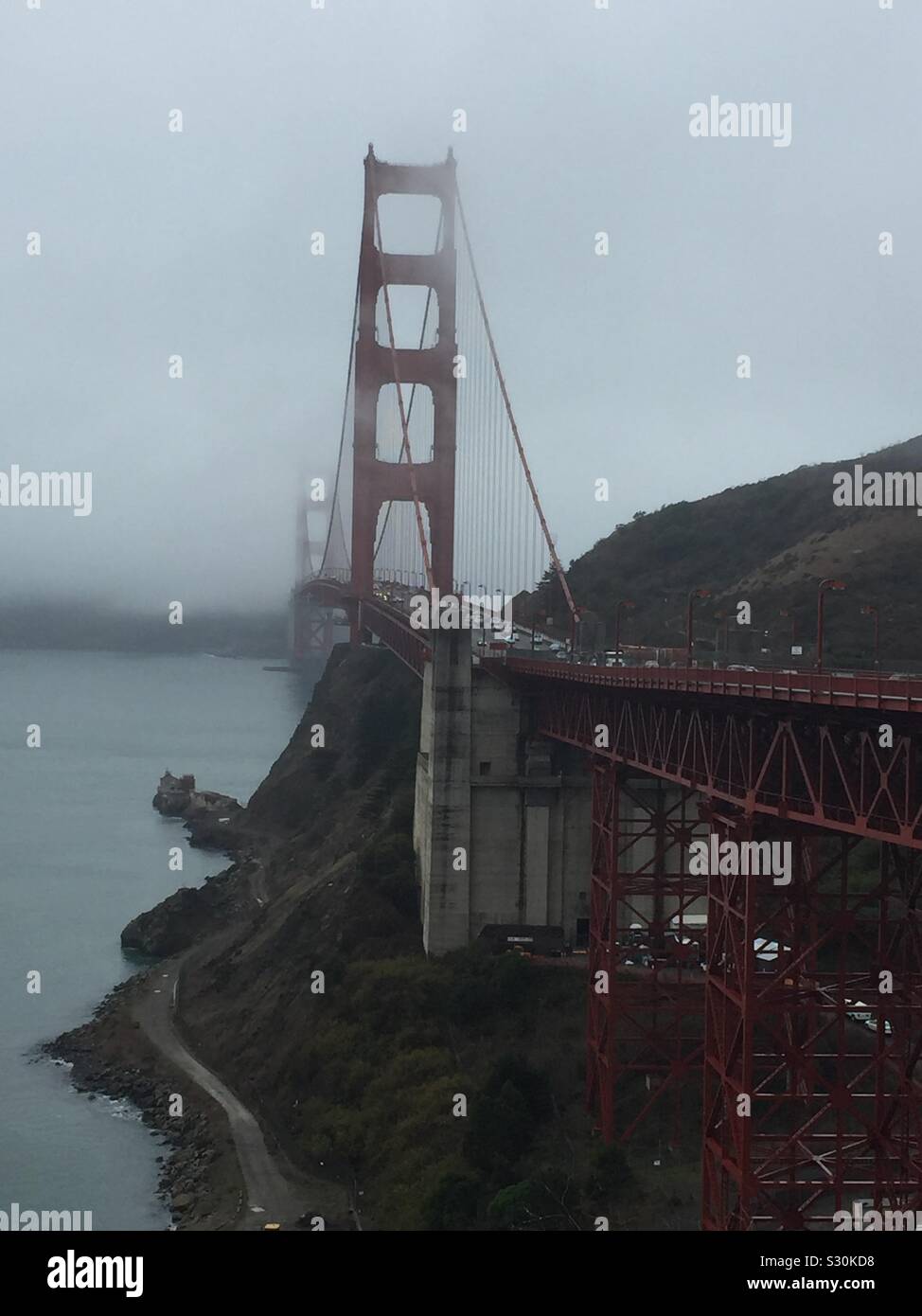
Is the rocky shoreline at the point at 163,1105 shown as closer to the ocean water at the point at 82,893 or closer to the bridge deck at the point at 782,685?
the ocean water at the point at 82,893

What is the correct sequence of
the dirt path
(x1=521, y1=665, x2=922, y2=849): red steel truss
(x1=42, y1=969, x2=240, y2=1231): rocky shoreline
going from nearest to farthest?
(x1=521, y1=665, x2=922, y2=849): red steel truss, the dirt path, (x1=42, y1=969, x2=240, y2=1231): rocky shoreline

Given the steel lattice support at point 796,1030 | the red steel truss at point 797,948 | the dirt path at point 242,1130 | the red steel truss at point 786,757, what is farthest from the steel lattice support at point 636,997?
the dirt path at point 242,1130

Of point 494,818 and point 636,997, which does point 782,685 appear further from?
point 494,818

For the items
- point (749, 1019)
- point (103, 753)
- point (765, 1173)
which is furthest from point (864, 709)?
point (103, 753)

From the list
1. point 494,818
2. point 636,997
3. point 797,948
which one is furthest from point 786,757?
point 494,818

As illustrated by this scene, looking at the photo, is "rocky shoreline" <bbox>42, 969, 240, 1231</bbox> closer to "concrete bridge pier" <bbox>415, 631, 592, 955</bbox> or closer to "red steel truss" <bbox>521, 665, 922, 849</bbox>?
"concrete bridge pier" <bbox>415, 631, 592, 955</bbox>

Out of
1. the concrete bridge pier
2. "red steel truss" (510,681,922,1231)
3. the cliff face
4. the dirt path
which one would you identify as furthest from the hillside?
"red steel truss" (510,681,922,1231)
